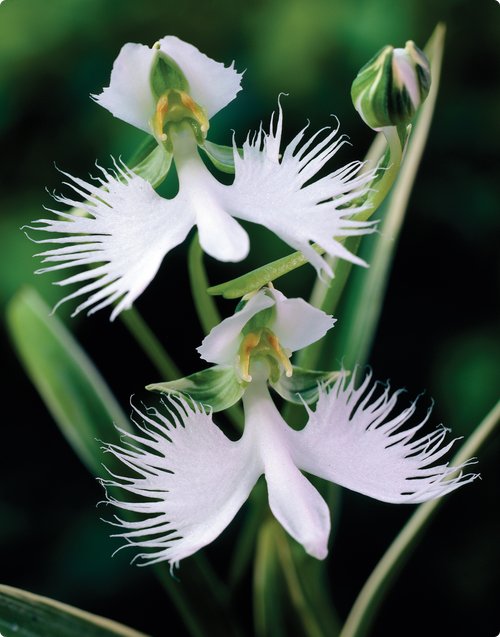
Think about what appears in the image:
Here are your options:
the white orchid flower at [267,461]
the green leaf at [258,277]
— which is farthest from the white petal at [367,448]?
the green leaf at [258,277]

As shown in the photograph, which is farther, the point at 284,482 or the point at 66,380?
the point at 66,380

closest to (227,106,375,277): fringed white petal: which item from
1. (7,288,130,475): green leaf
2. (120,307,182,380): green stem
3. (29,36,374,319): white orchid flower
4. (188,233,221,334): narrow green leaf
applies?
(29,36,374,319): white orchid flower

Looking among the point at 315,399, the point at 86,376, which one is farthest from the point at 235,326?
the point at 86,376

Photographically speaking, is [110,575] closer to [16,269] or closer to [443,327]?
[16,269]

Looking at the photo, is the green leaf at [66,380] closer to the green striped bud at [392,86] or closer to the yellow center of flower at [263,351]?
the yellow center of flower at [263,351]

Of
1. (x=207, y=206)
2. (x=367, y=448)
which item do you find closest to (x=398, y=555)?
(x=367, y=448)

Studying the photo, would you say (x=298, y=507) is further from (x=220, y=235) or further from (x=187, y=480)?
(x=220, y=235)

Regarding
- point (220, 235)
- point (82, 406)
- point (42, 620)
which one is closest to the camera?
point (220, 235)
